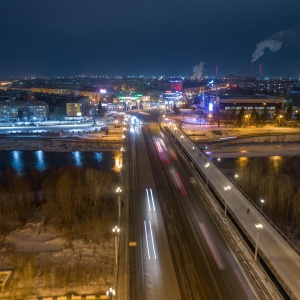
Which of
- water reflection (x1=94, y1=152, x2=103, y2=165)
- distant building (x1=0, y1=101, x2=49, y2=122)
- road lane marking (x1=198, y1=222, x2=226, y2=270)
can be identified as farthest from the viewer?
distant building (x1=0, y1=101, x2=49, y2=122)

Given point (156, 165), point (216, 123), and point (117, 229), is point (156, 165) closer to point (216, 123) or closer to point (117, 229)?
point (117, 229)

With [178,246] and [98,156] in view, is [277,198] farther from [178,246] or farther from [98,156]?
[98,156]

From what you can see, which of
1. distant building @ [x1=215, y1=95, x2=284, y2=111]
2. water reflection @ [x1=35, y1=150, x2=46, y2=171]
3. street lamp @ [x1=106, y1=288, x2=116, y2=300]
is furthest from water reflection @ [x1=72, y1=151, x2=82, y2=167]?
distant building @ [x1=215, y1=95, x2=284, y2=111]

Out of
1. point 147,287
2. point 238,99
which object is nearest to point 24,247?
point 147,287

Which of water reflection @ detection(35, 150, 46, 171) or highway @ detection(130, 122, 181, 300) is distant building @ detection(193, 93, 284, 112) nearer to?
water reflection @ detection(35, 150, 46, 171)

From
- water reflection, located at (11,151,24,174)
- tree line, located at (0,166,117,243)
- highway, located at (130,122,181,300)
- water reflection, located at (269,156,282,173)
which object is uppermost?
highway, located at (130,122,181,300)

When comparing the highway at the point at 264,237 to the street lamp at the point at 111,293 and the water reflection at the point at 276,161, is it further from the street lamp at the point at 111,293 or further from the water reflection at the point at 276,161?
the water reflection at the point at 276,161

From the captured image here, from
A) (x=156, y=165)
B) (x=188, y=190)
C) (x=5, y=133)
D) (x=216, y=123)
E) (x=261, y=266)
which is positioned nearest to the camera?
(x=261, y=266)

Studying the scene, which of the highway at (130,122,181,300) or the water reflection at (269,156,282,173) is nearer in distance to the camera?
the highway at (130,122,181,300)
